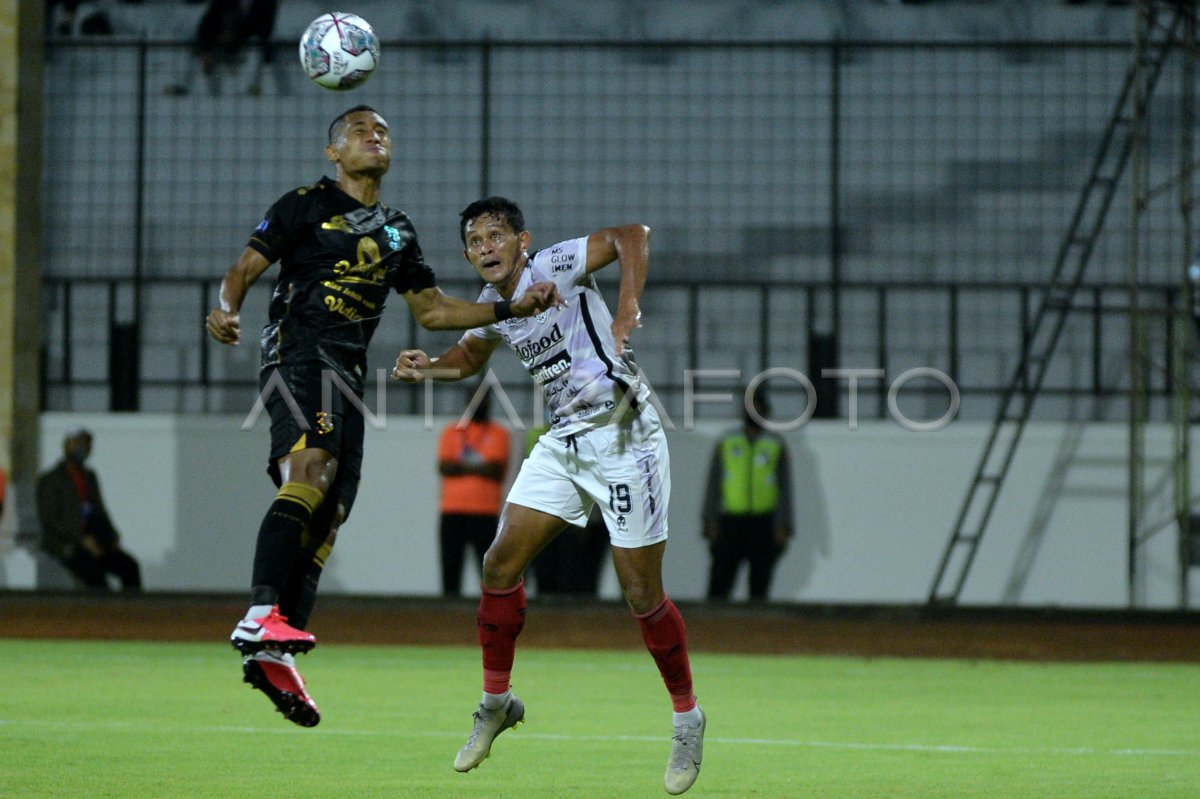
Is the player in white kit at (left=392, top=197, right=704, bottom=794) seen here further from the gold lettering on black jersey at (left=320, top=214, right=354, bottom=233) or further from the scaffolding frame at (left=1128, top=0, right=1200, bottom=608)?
the scaffolding frame at (left=1128, top=0, right=1200, bottom=608)

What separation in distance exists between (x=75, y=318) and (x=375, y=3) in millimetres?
4695

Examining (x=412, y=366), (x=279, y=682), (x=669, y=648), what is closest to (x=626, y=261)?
(x=412, y=366)

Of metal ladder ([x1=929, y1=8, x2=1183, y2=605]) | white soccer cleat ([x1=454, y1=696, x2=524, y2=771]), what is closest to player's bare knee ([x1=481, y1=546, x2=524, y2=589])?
white soccer cleat ([x1=454, y1=696, x2=524, y2=771])

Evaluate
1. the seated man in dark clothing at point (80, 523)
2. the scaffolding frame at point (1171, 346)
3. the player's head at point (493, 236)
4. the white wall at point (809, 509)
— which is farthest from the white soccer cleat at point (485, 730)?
the seated man in dark clothing at point (80, 523)

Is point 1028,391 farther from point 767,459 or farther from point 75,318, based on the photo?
point 75,318

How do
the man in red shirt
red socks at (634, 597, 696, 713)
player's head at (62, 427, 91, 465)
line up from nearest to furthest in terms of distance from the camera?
red socks at (634, 597, 696, 713) → the man in red shirt → player's head at (62, 427, 91, 465)

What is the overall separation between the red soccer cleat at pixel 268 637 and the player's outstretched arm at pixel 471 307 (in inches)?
55.6

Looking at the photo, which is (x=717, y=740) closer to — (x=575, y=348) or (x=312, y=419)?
(x=575, y=348)

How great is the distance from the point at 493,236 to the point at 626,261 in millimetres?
599

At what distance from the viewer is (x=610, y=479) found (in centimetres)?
660

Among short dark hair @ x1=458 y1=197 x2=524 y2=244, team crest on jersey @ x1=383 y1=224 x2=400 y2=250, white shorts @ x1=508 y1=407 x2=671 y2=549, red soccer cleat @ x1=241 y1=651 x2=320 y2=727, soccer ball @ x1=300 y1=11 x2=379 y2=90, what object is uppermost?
soccer ball @ x1=300 y1=11 x2=379 y2=90

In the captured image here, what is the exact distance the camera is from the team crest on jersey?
22.6 ft

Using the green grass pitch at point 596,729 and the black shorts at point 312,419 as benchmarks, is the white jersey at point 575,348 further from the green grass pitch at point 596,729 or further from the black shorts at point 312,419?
the green grass pitch at point 596,729

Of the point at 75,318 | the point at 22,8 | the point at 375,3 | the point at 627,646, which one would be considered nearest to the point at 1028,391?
the point at 627,646
